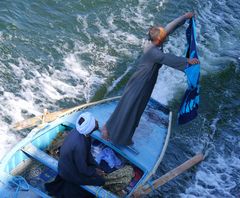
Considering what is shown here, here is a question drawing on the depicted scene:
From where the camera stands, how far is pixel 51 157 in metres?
7.27

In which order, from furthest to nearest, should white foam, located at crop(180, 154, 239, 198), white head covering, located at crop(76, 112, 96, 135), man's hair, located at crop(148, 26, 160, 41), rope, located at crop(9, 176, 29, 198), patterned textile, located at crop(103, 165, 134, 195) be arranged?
white foam, located at crop(180, 154, 239, 198)
patterned textile, located at crop(103, 165, 134, 195)
man's hair, located at crop(148, 26, 160, 41)
rope, located at crop(9, 176, 29, 198)
white head covering, located at crop(76, 112, 96, 135)

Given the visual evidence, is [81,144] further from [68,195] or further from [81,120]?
[68,195]

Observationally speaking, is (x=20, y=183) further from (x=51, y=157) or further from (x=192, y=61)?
(x=192, y=61)

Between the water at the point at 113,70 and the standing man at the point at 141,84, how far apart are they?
5.98 feet

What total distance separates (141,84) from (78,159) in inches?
75.8

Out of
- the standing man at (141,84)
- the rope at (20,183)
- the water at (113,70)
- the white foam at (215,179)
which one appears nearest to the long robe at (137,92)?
the standing man at (141,84)

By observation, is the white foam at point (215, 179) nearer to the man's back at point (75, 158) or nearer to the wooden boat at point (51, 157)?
the wooden boat at point (51, 157)

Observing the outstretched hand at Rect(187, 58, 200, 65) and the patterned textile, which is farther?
the patterned textile

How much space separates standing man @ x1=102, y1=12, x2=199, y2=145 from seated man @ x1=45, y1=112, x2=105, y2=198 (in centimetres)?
141

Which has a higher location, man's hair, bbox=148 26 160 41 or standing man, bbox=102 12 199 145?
man's hair, bbox=148 26 160 41

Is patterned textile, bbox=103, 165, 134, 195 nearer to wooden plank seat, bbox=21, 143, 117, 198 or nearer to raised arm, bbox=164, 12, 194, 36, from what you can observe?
wooden plank seat, bbox=21, 143, 117, 198

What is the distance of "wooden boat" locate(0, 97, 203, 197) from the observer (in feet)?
22.4

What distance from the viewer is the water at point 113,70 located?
396 inches

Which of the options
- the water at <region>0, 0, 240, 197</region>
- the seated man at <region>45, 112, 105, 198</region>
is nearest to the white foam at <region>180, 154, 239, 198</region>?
the water at <region>0, 0, 240, 197</region>
